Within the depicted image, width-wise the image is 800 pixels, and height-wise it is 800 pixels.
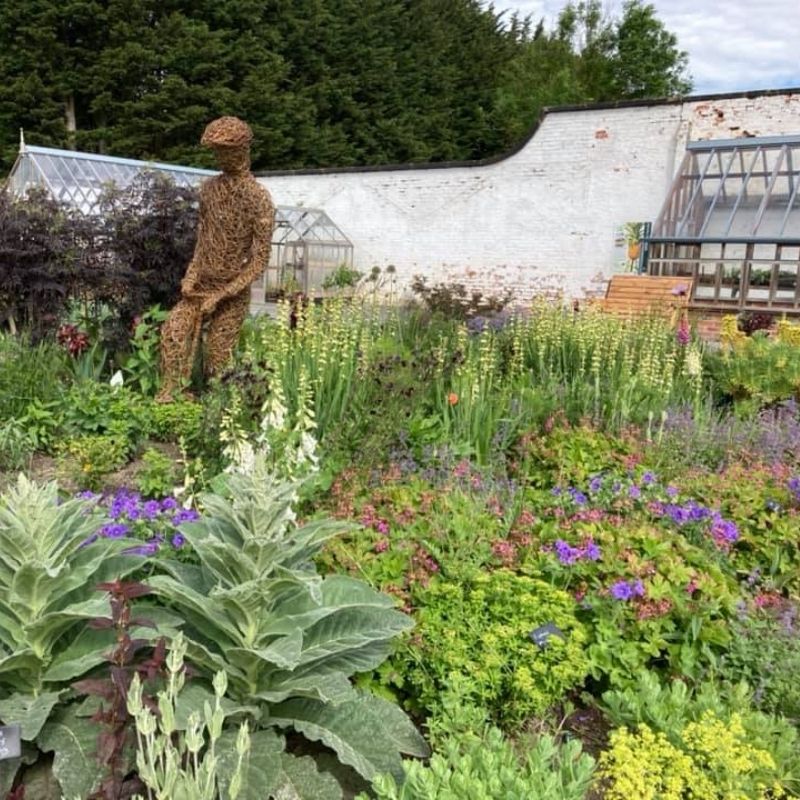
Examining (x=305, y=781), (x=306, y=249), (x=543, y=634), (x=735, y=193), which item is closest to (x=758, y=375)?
(x=543, y=634)

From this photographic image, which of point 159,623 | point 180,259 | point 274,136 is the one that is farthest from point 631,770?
point 274,136

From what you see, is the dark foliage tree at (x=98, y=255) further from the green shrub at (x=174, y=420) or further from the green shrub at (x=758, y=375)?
the green shrub at (x=758, y=375)

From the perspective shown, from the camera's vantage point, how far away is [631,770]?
1851mm

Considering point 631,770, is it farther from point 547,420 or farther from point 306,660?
point 547,420

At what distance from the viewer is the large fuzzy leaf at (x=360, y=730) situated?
76.0 inches

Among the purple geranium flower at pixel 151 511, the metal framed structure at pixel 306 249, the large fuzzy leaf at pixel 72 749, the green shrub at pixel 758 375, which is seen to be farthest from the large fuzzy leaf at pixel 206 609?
the metal framed structure at pixel 306 249

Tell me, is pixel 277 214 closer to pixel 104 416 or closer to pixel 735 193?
pixel 735 193

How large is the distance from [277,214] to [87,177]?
4155 mm

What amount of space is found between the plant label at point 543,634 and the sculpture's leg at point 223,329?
3.61 meters

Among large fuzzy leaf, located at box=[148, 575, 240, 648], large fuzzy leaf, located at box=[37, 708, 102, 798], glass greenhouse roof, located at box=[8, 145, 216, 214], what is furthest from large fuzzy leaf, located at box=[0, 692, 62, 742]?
glass greenhouse roof, located at box=[8, 145, 216, 214]

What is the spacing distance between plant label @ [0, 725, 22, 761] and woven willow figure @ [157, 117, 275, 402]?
3.79m

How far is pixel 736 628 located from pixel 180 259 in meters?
5.63

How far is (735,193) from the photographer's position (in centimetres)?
1262

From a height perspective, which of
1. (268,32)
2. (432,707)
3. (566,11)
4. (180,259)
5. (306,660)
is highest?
(566,11)
